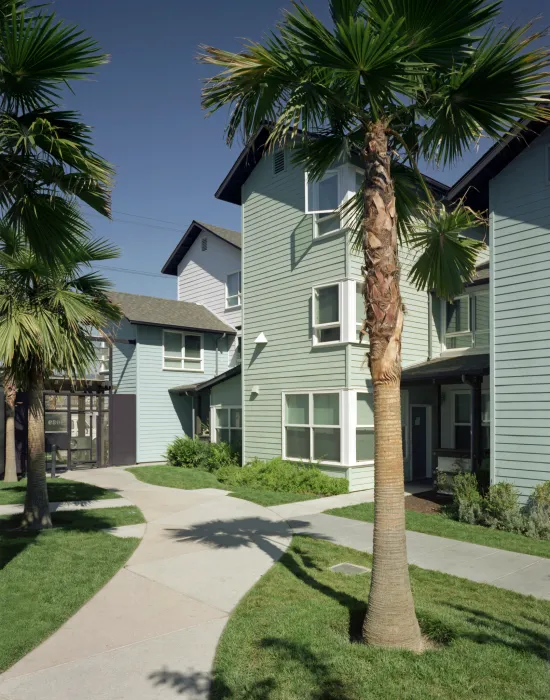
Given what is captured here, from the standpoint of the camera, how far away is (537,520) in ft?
31.4

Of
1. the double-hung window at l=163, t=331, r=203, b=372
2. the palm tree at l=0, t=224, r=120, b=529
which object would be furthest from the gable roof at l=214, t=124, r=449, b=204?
the palm tree at l=0, t=224, r=120, b=529

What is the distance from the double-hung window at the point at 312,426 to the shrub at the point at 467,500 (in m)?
3.84

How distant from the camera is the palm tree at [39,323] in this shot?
918cm

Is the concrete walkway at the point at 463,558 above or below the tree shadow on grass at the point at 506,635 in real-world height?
below

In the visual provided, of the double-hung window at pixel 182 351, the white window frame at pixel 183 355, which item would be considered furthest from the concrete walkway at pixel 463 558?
the double-hung window at pixel 182 351

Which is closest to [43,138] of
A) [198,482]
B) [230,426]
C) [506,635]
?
[506,635]

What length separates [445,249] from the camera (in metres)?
7.61

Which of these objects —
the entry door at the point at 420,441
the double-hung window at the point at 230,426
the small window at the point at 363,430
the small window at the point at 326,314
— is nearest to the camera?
the small window at the point at 363,430

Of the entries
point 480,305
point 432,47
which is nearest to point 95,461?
point 480,305

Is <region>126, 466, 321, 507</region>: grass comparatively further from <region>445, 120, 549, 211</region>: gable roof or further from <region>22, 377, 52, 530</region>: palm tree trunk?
<region>445, 120, 549, 211</region>: gable roof

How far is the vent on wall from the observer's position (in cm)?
1686

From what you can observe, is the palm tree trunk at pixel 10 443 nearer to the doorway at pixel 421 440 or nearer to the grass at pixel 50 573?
the grass at pixel 50 573

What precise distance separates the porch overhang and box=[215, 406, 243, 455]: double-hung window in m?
6.35

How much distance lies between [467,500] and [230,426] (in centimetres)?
1019
